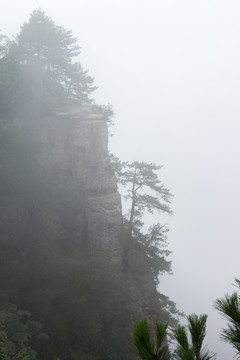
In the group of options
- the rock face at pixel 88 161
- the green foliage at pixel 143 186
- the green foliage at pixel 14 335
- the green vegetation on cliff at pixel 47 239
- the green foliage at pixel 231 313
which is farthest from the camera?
the green foliage at pixel 143 186

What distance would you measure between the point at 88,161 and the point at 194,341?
17.8 meters

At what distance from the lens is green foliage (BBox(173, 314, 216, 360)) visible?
3039 millimetres

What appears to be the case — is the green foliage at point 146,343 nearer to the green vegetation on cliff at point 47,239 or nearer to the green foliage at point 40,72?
the green vegetation on cliff at point 47,239

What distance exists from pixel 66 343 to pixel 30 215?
23.0 feet

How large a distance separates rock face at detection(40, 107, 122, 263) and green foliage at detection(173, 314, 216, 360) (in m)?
15.2

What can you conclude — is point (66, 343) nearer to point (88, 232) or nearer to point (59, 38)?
point (88, 232)

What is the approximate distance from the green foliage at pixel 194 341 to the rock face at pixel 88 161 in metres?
15.2

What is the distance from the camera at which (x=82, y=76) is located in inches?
928

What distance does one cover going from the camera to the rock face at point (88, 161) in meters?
18.4

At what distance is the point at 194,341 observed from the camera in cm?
310

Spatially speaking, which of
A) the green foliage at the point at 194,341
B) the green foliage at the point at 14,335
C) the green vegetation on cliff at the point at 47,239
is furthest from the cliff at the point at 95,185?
the green foliage at the point at 194,341

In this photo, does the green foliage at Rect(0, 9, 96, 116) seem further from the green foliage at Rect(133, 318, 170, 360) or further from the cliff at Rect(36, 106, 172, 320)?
the green foliage at Rect(133, 318, 170, 360)

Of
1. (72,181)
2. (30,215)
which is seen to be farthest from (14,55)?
(30,215)

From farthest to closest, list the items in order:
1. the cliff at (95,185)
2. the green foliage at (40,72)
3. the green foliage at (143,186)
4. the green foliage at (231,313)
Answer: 1. the green foliage at (143,186)
2. the green foliage at (40,72)
3. the cliff at (95,185)
4. the green foliage at (231,313)
